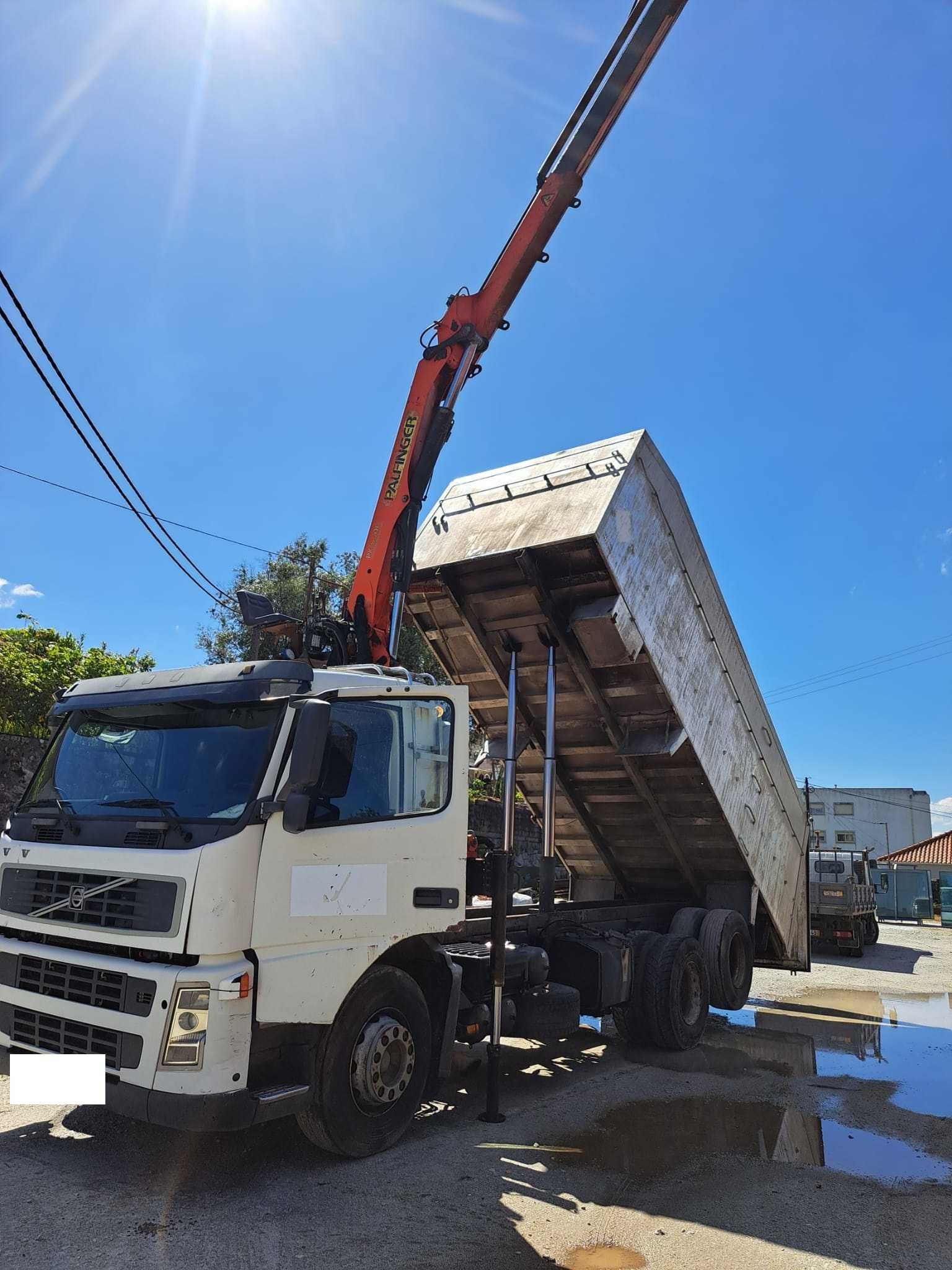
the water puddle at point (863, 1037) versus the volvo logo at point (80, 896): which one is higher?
the volvo logo at point (80, 896)

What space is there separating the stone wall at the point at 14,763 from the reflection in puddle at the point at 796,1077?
315 inches

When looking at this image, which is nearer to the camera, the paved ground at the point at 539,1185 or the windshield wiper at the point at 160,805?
the paved ground at the point at 539,1185

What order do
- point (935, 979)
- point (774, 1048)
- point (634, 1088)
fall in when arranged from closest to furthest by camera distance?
point (634, 1088), point (774, 1048), point (935, 979)

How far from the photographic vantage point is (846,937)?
16.2 meters

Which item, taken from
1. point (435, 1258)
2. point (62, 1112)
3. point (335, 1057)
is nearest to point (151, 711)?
Result: point (335, 1057)

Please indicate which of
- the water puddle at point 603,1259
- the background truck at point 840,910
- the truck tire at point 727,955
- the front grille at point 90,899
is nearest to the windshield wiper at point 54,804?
the front grille at point 90,899

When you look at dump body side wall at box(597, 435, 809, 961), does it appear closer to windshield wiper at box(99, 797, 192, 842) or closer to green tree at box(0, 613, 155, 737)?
windshield wiper at box(99, 797, 192, 842)

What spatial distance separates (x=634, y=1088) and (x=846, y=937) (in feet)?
37.6

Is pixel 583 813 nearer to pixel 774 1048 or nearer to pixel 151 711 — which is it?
pixel 774 1048

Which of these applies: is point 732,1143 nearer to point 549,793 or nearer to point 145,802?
point 549,793

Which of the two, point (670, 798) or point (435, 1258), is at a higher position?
point (670, 798)

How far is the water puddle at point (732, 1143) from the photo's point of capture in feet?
15.6

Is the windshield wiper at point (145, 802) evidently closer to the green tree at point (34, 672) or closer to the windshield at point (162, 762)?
the windshield at point (162, 762)

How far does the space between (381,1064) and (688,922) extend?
478 cm
